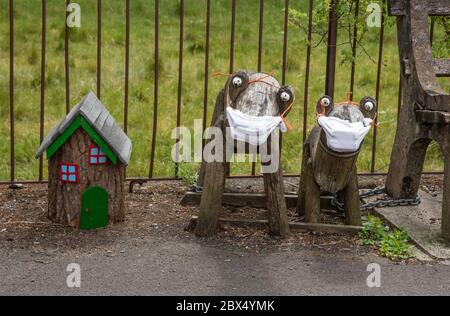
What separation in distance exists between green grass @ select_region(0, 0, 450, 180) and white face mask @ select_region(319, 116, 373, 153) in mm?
2056

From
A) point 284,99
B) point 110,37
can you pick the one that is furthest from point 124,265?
point 110,37

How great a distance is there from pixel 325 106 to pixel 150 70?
13.5 ft

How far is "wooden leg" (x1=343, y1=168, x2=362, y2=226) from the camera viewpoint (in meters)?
4.99

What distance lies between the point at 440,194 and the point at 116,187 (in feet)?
7.00

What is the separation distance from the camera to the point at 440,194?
5.70 meters

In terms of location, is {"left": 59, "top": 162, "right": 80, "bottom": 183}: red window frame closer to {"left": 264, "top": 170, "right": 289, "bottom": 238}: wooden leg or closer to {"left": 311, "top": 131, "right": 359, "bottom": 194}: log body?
{"left": 264, "top": 170, "right": 289, "bottom": 238}: wooden leg

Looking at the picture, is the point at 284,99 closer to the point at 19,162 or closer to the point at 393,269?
the point at 393,269

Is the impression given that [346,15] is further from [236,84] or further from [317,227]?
[317,227]

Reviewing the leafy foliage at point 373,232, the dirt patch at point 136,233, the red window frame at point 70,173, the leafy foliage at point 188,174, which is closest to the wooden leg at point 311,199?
the dirt patch at point 136,233

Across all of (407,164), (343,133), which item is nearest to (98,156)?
(343,133)

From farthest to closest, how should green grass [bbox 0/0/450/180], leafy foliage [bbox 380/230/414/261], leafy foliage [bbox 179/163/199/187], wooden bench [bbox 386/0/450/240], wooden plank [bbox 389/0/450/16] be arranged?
green grass [bbox 0/0/450/180]
leafy foliage [bbox 179/163/199/187]
wooden plank [bbox 389/0/450/16]
wooden bench [bbox 386/0/450/240]
leafy foliage [bbox 380/230/414/261]

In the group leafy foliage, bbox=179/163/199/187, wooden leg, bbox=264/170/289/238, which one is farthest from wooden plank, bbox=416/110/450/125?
leafy foliage, bbox=179/163/199/187
